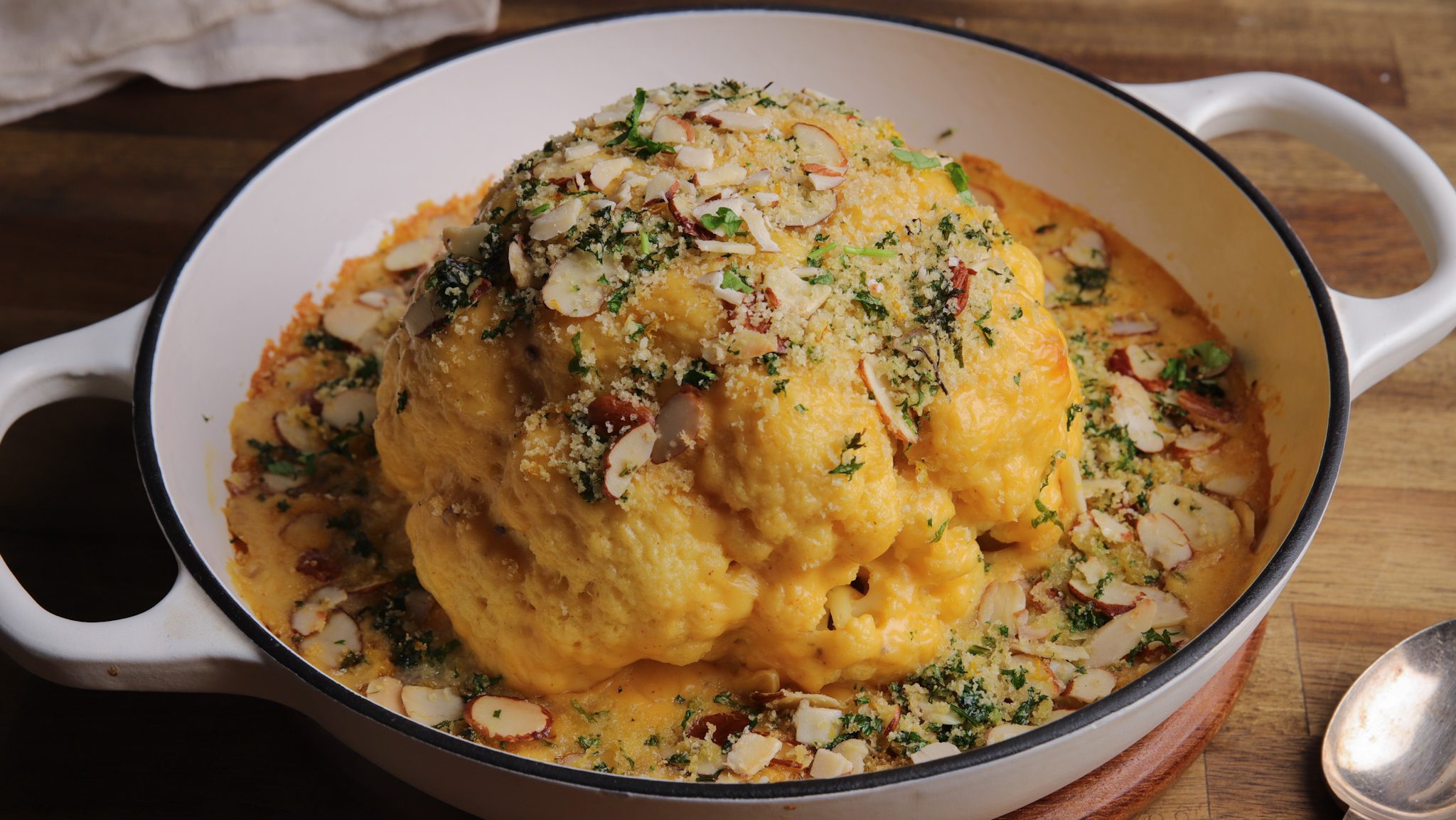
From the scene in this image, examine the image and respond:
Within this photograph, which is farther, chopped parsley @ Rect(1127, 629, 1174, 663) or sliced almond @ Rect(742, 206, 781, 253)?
chopped parsley @ Rect(1127, 629, 1174, 663)

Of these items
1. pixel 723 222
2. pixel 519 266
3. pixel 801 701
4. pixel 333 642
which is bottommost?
pixel 333 642

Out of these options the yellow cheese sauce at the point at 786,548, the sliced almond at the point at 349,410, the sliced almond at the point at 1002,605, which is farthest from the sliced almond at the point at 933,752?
the sliced almond at the point at 349,410

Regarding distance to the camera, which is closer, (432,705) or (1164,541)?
(432,705)

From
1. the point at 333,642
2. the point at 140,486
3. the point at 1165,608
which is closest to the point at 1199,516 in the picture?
the point at 1165,608

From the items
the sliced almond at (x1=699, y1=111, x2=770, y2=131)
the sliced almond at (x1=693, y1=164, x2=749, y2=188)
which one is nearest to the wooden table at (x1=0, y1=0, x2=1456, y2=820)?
the sliced almond at (x1=693, y1=164, x2=749, y2=188)

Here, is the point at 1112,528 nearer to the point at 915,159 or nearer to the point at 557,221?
the point at 915,159

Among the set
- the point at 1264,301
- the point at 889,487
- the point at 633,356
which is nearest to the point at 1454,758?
the point at 1264,301

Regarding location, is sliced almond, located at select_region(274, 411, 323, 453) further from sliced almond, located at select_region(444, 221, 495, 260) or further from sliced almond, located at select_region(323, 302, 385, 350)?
sliced almond, located at select_region(444, 221, 495, 260)
